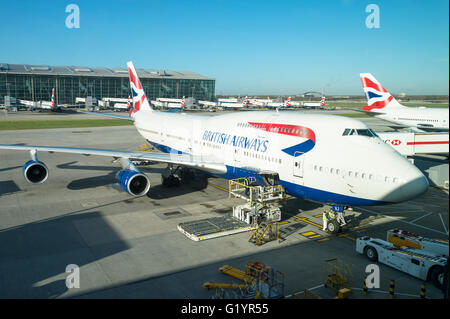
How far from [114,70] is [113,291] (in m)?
127

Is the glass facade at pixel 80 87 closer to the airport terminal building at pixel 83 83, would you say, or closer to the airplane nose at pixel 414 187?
the airport terminal building at pixel 83 83

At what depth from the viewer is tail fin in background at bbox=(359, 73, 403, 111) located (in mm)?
37875

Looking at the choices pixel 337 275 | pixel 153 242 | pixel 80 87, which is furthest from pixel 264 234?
pixel 80 87

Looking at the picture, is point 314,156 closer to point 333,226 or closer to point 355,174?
point 355,174

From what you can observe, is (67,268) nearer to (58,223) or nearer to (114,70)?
(58,223)

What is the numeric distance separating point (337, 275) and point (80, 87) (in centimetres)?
11824

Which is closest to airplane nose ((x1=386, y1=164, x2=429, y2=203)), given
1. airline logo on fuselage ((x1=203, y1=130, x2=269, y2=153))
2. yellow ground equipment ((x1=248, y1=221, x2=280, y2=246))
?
yellow ground equipment ((x1=248, y1=221, x2=280, y2=246))

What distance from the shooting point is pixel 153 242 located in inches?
609

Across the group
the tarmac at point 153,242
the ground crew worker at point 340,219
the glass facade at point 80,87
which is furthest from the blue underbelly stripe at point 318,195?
the glass facade at point 80,87

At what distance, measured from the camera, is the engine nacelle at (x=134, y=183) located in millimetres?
19766

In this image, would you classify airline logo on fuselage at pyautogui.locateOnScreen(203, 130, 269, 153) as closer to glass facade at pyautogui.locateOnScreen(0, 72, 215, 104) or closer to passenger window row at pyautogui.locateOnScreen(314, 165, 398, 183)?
passenger window row at pyautogui.locateOnScreen(314, 165, 398, 183)

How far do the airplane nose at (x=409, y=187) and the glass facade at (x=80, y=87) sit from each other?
11355 cm

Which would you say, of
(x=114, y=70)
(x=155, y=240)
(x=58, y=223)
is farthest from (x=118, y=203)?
(x=114, y=70)

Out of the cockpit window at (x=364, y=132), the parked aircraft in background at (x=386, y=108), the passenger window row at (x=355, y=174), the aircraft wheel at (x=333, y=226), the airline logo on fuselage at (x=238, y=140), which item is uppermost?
the parked aircraft in background at (x=386, y=108)
